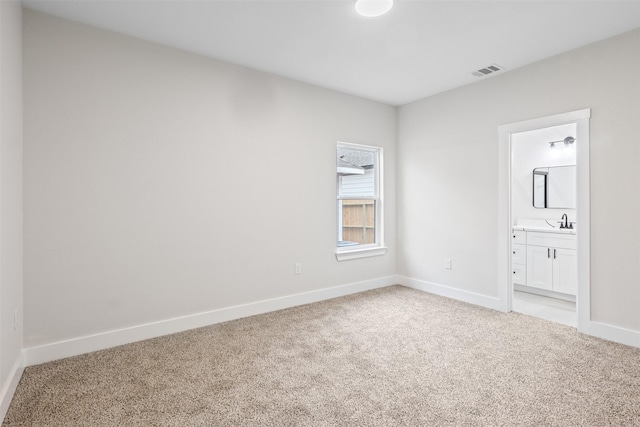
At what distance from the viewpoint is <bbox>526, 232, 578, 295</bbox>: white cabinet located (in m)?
3.95

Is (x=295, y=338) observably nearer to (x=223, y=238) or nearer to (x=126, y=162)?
(x=223, y=238)

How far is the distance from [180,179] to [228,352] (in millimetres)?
1541

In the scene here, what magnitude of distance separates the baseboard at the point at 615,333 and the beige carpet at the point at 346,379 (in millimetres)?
97

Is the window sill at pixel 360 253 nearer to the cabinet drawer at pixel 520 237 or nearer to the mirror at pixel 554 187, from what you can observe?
the cabinet drawer at pixel 520 237

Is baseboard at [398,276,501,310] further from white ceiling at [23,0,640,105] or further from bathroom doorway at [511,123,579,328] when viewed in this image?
white ceiling at [23,0,640,105]

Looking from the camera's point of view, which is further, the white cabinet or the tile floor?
the white cabinet

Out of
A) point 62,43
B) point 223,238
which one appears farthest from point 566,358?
point 62,43

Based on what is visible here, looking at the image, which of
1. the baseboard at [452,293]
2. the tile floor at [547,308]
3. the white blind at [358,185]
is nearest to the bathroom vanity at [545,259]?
the tile floor at [547,308]

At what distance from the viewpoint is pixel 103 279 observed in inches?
104

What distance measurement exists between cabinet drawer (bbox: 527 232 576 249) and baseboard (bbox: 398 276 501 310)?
120cm

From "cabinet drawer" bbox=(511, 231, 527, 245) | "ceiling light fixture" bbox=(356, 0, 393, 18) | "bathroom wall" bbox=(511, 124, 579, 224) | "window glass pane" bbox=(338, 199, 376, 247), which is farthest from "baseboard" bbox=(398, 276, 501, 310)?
"ceiling light fixture" bbox=(356, 0, 393, 18)

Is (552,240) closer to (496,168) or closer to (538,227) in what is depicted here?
(538,227)

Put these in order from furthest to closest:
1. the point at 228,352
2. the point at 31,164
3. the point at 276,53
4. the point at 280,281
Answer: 1. the point at 280,281
2. the point at 276,53
3. the point at 228,352
4. the point at 31,164

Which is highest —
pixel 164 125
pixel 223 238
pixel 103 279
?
pixel 164 125
